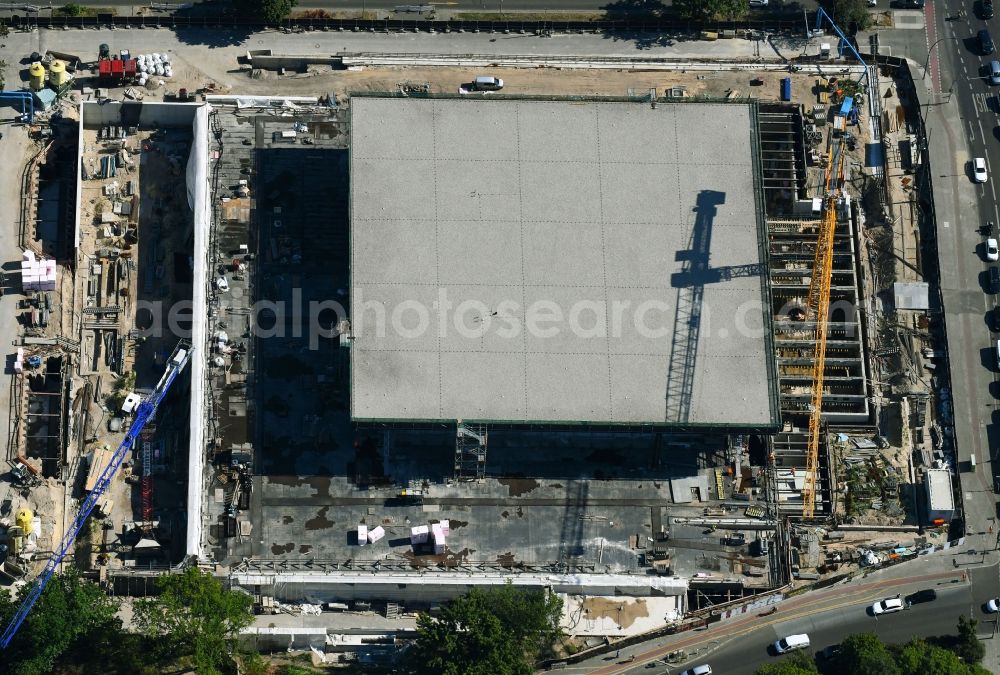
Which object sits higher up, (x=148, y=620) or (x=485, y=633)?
(x=148, y=620)

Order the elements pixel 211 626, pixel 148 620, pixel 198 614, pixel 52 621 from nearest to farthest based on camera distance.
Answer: pixel 211 626
pixel 198 614
pixel 52 621
pixel 148 620

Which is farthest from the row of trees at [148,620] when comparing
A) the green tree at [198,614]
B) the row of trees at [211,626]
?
the row of trees at [211,626]

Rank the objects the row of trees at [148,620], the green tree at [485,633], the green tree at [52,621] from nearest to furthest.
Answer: the green tree at [485,633]
the row of trees at [148,620]
the green tree at [52,621]

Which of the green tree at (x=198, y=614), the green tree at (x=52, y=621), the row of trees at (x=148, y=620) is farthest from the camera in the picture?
the green tree at (x=52, y=621)

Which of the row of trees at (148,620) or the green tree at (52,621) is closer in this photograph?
the row of trees at (148,620)

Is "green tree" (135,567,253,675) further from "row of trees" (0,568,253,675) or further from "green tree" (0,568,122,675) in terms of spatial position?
"green tree" (0,568,122,675)

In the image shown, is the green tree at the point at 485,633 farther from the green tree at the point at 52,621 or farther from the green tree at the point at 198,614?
the green tree at the point at 52,621

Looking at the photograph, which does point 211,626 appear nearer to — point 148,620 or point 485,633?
point 148,620

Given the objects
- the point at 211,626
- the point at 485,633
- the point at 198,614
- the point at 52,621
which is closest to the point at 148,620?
the point at 198,614

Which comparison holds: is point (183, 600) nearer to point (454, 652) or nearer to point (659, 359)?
point (454, 652)
